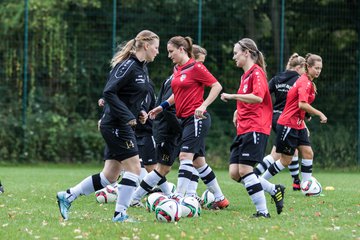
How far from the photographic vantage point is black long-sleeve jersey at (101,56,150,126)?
27.4ft

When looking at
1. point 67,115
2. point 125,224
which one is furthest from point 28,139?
point 125,224

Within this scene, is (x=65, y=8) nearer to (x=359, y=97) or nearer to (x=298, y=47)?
(x=298, y=47)

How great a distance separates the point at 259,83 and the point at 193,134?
117cm

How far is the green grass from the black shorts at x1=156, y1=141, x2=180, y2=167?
2.37 ft

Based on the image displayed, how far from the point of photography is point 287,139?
39.9 feet

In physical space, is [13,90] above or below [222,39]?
below

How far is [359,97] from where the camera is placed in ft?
68.7

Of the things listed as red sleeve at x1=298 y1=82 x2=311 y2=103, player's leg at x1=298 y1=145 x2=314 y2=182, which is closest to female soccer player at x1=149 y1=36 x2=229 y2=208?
red sleeve at x1=298 y1=82 x2=311 y2=103

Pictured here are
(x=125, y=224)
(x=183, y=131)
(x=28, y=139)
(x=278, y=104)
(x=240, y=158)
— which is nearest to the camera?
(x=125, y=224)

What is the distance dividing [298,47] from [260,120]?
39.7 ft

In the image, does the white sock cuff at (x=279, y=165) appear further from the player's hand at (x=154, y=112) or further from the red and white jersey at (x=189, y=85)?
the player's hand at (x=154, y=112)

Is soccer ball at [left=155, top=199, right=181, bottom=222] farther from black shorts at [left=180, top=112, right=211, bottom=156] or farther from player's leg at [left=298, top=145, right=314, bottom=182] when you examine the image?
player's leg at [left=298, top=145, right=314, bottom=182]

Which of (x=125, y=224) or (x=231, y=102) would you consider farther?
(x=231, y=102)

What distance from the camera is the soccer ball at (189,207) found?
9.05 meters
